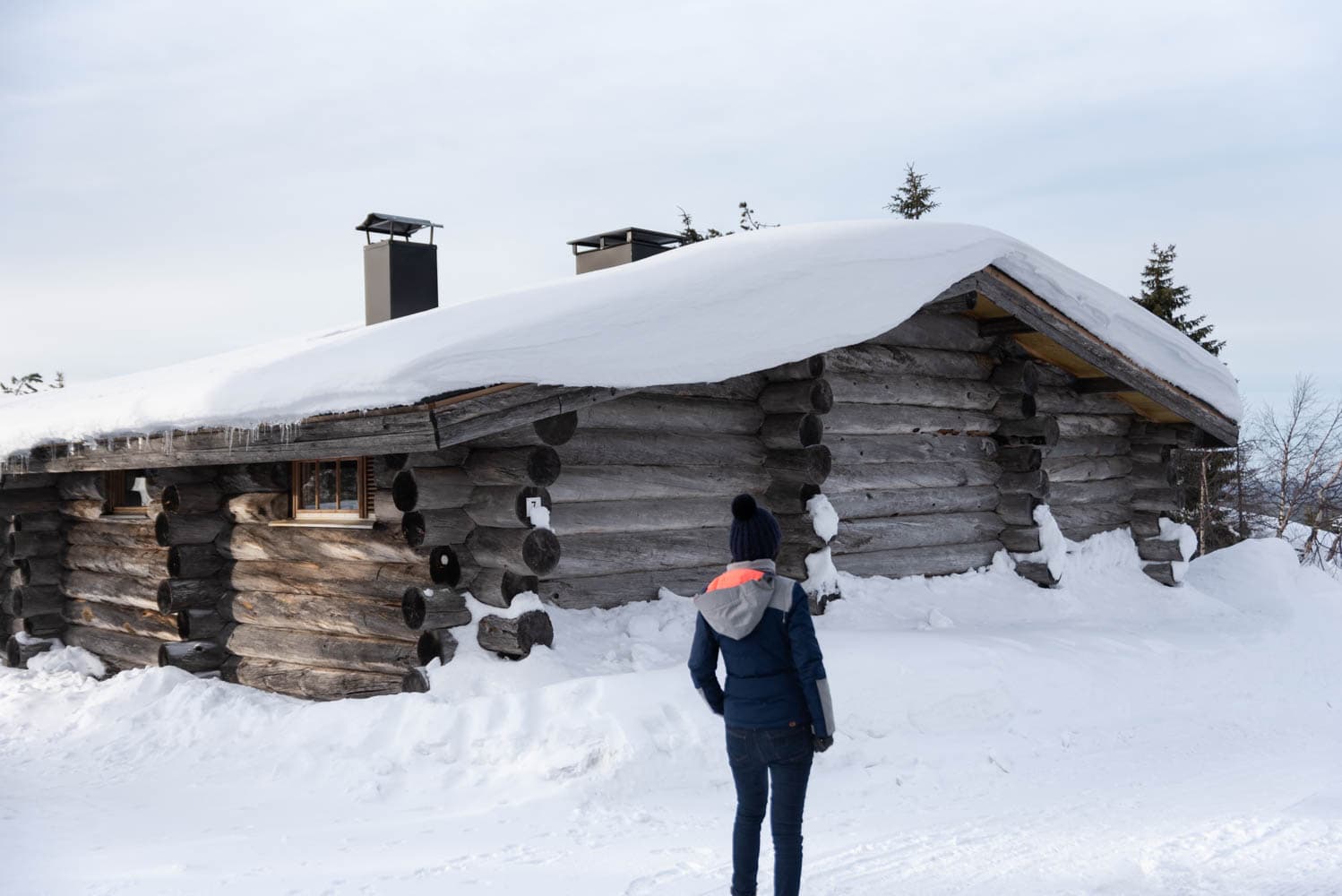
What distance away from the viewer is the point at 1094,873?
5.20m

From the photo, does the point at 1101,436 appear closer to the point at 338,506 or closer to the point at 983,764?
the point at 983,764

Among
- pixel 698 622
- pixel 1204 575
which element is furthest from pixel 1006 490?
pixel 698 622

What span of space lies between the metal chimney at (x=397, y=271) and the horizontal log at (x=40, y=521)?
391cm

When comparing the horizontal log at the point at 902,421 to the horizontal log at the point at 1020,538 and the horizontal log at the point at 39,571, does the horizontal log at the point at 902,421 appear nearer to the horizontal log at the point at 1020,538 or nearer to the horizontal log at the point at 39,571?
the horizontal log at the point at 1020,538

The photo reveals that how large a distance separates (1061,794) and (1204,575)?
7.67 meters

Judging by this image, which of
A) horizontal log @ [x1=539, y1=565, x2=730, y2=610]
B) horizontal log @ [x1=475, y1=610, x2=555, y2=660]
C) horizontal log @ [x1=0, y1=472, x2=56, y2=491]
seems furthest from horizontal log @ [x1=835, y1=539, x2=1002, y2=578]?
horizontal log @ [x1=0, y1=472, x2=56, y2=491]

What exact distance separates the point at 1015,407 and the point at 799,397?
121 inches

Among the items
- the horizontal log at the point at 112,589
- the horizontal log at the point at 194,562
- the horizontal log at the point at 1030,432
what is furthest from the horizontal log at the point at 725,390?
the horizontal log at the point at 112,589

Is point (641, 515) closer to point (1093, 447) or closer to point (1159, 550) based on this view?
point (1093, 447)

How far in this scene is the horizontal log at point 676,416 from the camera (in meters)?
8.20

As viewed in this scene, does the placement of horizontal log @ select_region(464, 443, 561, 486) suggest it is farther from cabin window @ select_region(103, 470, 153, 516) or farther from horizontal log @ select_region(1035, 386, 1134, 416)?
horizontal log @ select_region(1035, 386, 1134, 416)

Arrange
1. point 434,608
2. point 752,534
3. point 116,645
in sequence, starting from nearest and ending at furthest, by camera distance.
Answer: point 752,534 → point 434,608 → point 116,645

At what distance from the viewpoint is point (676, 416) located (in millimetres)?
8672

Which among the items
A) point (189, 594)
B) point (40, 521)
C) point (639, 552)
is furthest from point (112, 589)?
point (639, 552)
